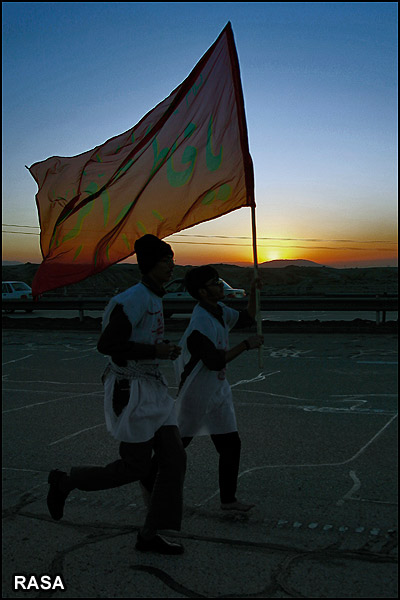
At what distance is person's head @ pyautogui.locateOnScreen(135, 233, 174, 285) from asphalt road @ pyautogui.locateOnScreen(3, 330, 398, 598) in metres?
1.67

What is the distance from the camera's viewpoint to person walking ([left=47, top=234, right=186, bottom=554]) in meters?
4.19

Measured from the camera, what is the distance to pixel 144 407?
13.8 ft

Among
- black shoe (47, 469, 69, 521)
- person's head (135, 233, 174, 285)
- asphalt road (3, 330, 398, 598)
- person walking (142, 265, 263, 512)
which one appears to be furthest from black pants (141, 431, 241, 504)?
person's head (135, 233, 174, 285)

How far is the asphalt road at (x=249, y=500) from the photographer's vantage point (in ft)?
12.6

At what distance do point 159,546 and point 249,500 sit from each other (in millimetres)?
1127

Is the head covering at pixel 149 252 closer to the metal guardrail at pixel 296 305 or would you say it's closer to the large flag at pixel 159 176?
the large flag at pixel 159 176

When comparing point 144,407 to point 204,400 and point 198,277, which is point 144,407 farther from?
point 198,277

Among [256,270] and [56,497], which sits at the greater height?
[256,270]

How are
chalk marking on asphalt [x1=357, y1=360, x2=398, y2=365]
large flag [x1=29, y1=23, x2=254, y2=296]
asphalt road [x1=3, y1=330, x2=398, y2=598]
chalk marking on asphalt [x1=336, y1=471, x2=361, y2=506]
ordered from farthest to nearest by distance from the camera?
1. chalk marking on asphalt [x1=357, y1=360, x2=398, y2=365]
2. large flag [x1=29, y1=23, x2=254, y2=296]
3. chalk marking on asphalt [x1=336, y1=471, x2=361, y2=506]
4. asphalt road [x1=3, y1=330, x2=398, y2=598]

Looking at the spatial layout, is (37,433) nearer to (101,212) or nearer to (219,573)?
(101,212)

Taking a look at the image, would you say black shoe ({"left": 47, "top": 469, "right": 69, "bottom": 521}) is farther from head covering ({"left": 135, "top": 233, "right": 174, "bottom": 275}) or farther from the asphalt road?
head covering ({"left": 135, "top": 233, "right": 174, "bottom": 275})

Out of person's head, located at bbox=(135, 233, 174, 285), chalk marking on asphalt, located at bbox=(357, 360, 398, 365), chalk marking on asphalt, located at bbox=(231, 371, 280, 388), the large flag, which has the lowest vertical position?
chalk marking on asphalt, located at bbox=(231, 371, 280, 388)

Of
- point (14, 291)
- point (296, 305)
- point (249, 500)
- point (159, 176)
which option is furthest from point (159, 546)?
point (14, 291)

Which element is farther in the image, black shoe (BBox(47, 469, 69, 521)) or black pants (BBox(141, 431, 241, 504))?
black pants (BBox(141, 431, 241, 504))
